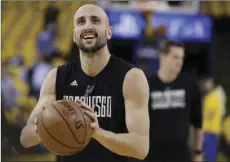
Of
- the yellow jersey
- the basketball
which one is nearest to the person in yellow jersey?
the yellow jersey

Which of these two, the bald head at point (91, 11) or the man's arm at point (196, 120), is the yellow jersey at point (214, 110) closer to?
the man's arm at point (196, 120)

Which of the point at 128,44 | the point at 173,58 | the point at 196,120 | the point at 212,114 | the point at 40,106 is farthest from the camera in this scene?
the point at 212,114

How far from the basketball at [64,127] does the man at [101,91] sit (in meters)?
0.18

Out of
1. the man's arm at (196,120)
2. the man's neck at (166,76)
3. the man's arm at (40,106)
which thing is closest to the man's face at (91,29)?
the man's arm at (40,106)

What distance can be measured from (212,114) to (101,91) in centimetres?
338

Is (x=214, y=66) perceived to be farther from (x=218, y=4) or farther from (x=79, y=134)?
(x=79, y=134)

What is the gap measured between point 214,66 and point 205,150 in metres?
1.22

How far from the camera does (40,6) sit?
420cm

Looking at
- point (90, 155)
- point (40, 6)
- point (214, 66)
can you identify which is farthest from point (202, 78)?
point (90, 155)

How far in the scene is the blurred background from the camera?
3905 mm

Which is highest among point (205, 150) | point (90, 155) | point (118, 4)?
point (118, 4)

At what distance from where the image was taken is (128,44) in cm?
480

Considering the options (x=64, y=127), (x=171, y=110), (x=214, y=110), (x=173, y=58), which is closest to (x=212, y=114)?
(x=214, y=110)

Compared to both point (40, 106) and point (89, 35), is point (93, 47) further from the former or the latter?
point (40, 106)
